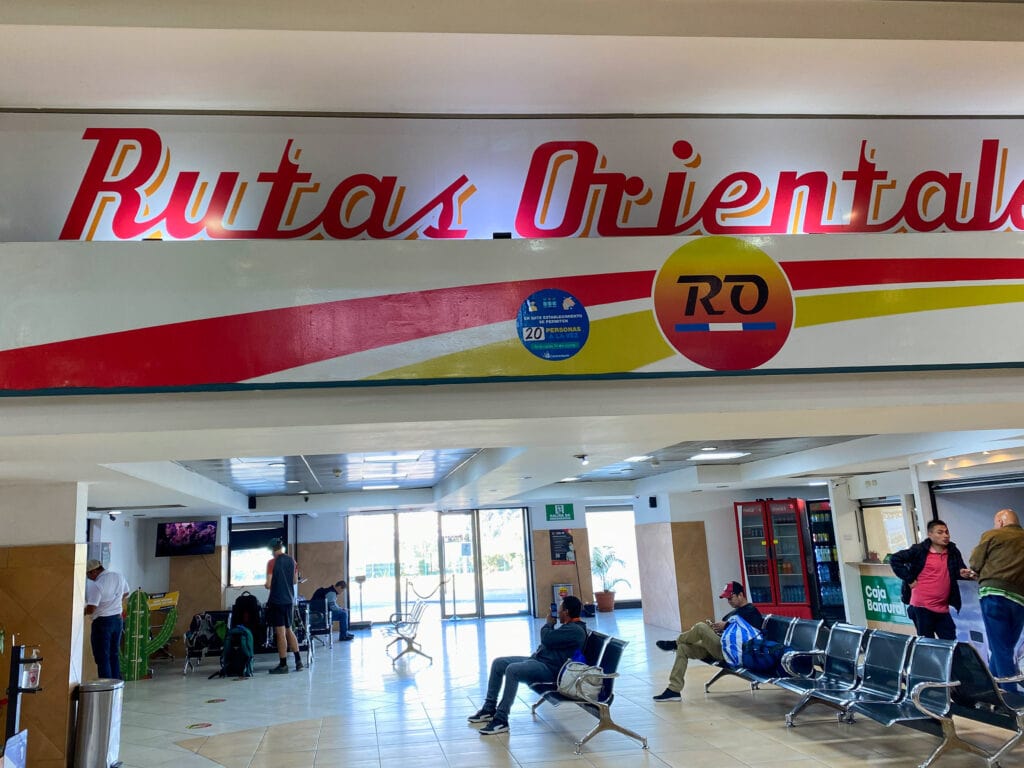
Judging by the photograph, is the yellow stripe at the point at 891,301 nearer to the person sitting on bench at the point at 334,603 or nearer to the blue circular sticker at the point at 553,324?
the blue circular sticker at the point at 553,324

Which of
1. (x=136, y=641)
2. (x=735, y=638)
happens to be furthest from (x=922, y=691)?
(x=136, y=641)

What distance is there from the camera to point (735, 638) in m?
7.02

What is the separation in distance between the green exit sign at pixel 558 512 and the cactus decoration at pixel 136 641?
28.3 feet

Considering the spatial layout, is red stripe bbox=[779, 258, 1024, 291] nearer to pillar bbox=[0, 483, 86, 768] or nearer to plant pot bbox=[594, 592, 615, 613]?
pillar bbox=[0, 483, 86, 768]

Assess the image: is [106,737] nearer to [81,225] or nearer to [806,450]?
[81,225]

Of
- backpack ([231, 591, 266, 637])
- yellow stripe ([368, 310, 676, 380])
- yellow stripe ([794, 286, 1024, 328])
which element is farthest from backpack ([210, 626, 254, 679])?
yellow stripe ([794, 286, 1024, 328])

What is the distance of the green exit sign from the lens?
1694 centimetres

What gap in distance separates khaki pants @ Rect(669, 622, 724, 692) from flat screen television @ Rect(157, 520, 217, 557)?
9.38 meters

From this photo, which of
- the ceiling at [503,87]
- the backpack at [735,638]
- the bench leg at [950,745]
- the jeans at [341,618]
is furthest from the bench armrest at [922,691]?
the jeans at [341,618]

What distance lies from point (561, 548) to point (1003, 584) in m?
11.7

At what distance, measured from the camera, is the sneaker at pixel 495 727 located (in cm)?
614

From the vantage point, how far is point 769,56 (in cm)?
430

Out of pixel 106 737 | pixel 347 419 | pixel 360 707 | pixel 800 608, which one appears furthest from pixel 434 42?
pixel 800 608

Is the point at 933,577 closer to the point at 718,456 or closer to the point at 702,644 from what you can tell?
the point at 702,644
